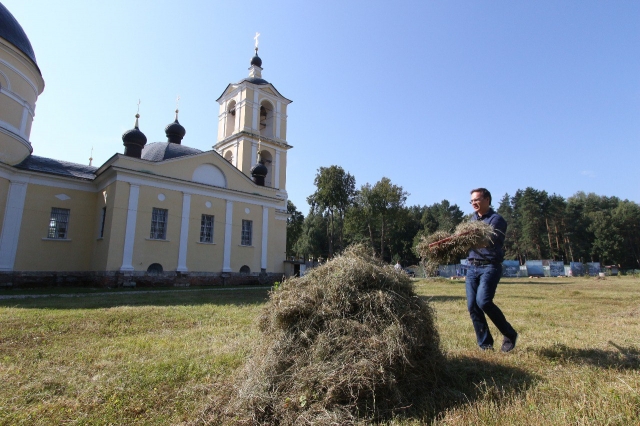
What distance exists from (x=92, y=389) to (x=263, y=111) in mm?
29966

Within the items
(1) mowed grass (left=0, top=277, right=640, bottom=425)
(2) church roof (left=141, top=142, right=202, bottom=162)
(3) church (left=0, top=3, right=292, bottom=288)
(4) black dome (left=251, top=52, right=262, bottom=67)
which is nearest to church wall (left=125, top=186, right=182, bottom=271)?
(3) church (left=0, top=3, right=292, bottom=288)

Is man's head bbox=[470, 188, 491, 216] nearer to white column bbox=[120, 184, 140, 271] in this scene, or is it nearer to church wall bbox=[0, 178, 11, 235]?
white column bbox=[120, 184, 140, 271]

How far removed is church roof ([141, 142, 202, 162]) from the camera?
23.3 metres

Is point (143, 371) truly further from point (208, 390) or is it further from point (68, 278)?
point (68, 278)

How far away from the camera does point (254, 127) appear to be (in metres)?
29.0

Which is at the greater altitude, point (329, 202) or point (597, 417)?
point (329, 202)

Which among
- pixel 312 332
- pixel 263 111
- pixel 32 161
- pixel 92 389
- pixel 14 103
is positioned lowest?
pixel 92 389

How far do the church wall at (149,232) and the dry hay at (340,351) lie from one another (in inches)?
738

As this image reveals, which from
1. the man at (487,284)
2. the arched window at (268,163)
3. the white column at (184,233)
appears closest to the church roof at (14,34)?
the white column at (184,233)

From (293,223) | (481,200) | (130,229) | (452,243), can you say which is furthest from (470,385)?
(293,223)

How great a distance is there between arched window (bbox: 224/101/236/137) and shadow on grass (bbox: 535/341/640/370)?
1174 inches

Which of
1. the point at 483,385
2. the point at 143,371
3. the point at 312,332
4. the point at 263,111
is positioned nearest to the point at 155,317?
the point at 143,371

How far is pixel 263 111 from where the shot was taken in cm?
3136

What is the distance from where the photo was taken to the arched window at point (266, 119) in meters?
30.5
